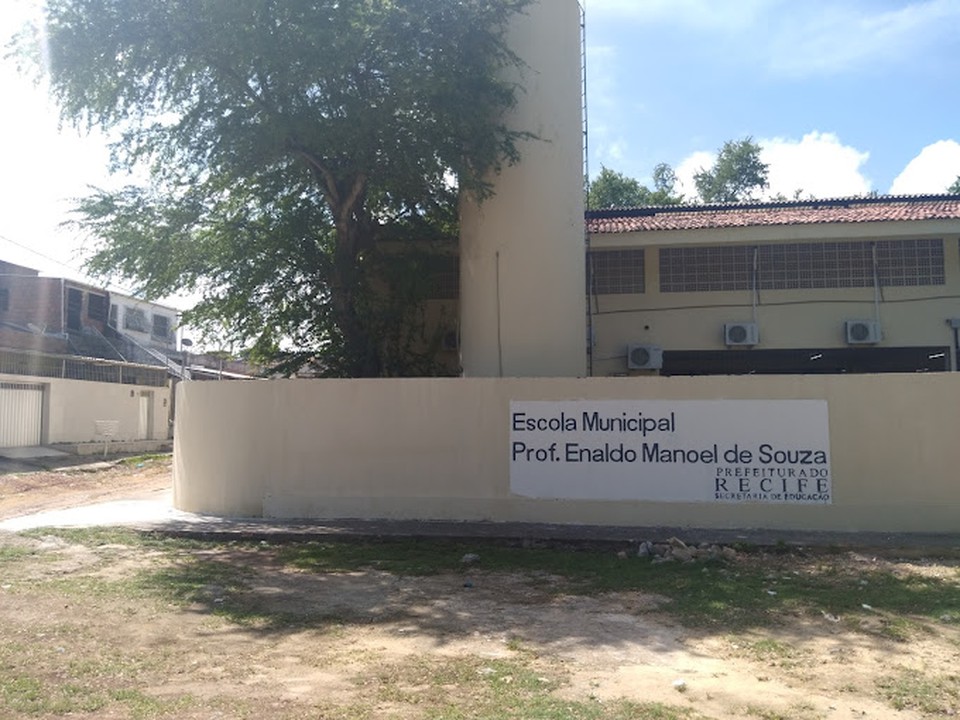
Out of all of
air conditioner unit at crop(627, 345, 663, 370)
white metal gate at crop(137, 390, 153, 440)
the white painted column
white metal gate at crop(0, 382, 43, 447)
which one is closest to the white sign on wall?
the white painted column

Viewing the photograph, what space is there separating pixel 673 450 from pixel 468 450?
117 inches

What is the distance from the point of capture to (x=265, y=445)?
13180mm

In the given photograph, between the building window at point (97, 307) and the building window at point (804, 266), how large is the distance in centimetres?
2869

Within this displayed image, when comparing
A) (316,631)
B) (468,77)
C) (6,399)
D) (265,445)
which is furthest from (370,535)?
(6,399)

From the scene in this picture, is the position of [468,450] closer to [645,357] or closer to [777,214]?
Result: [645,357]

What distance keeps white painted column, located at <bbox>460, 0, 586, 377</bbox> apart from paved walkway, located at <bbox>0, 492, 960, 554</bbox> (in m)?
3.76

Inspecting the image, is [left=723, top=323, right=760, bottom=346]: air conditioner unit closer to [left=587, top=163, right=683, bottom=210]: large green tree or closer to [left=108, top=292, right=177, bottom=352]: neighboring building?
[left=587, top=163, right=683, bottom=210]: large green tree

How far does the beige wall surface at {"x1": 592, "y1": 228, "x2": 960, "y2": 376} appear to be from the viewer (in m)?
17.1

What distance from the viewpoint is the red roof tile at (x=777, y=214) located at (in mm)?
16906

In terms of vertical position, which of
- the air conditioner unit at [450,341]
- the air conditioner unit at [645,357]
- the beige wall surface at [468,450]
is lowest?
the beige wall surface at [468,450]

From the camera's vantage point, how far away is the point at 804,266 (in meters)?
17.5

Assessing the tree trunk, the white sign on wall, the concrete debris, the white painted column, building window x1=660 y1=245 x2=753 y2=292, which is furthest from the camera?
building window x1=660 y1=245 x2=753 y2=292

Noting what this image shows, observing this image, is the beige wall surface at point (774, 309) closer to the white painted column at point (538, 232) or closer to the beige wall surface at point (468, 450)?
the white painted column at point (538, 232)

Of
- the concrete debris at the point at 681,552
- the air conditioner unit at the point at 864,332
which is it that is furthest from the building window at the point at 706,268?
the concrete debris at the point at 681,552
